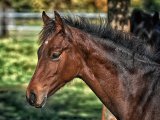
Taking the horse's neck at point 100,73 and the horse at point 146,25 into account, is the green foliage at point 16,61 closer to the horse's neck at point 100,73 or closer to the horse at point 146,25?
the horse at point 146,25

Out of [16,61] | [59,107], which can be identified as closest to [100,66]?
[59,107]

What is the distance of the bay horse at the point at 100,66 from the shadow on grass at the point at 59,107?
491 centimetres

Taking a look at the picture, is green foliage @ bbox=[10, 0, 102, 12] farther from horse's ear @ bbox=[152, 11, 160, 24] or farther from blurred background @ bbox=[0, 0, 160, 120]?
horse's ear @ bbox=[152, 11, 160, 24]

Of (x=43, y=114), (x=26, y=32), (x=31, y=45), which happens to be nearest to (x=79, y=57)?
(x=43, y=114)

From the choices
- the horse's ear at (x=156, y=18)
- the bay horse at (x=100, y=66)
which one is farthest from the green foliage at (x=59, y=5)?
the bay horse at (x=100, y=66)

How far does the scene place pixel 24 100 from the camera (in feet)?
49.0

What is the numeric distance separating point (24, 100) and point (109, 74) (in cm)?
858

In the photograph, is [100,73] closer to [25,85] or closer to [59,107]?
[59,107]

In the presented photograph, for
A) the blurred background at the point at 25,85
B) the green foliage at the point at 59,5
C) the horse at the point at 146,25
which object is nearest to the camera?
the blurred background at the point at 25,85

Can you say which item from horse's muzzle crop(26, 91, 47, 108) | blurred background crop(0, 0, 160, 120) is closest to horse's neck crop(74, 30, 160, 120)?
blurred background crop(0, 0, 160, 120)

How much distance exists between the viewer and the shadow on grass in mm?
12656

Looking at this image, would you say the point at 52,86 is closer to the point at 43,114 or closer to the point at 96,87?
the point at 96,87

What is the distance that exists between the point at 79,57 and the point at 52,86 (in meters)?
0.43

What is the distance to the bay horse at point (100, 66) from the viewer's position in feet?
20.8
